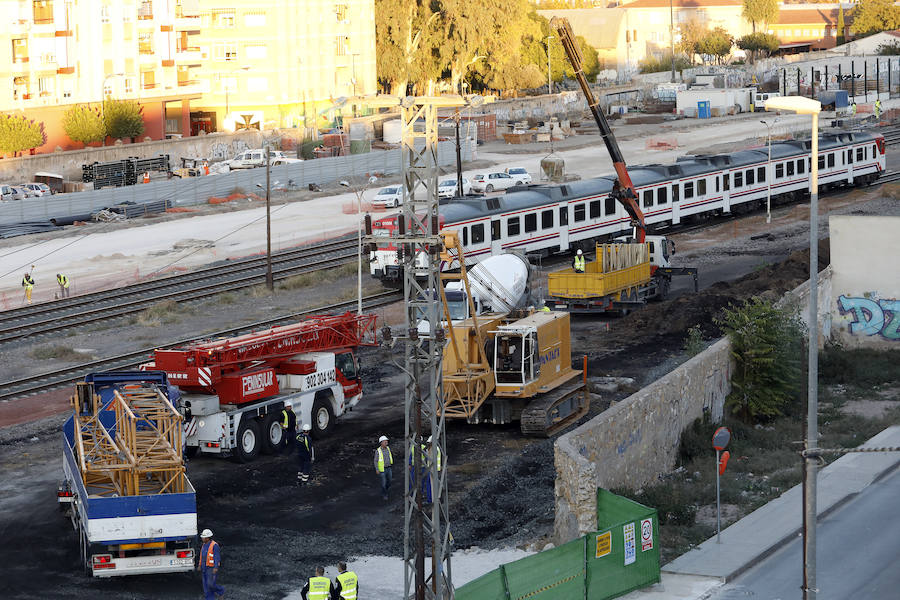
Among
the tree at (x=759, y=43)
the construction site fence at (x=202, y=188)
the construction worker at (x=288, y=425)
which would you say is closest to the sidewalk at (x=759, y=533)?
the construction worker at (x=288, y=425)

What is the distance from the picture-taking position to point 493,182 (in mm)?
80000

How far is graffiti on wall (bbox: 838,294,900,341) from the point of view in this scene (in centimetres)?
3950

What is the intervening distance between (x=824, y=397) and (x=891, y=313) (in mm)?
5315

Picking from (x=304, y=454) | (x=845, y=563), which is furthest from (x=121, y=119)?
(x=845, y=563)

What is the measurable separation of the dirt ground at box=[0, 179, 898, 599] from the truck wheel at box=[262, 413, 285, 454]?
0.27 metres

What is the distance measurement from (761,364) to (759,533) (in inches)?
348

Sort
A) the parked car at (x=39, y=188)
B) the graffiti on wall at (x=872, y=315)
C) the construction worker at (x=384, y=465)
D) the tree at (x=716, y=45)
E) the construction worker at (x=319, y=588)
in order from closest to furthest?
the construction worker at (x=319, y=588) → the construction worker at (x=384, y=465) → the graffiti on wall at (x=872, y=315) → the parked car at (x=39, y=188) → the tree at (x=716, y=45)

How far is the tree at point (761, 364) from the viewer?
33250 millimetres

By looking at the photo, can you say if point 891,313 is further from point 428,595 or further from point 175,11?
point 175,11

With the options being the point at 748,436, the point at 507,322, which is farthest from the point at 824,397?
the point at 507,322

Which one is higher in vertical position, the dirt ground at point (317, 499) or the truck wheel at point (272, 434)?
the truck wheel at point (272, 434)

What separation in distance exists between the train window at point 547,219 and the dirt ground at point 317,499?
1305 centimetres

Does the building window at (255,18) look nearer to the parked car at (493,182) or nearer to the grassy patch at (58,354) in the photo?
the parked car at (493,182)


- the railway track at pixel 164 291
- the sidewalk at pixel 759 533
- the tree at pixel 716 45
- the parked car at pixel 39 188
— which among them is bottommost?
the sidewalk at pixel 759 533
